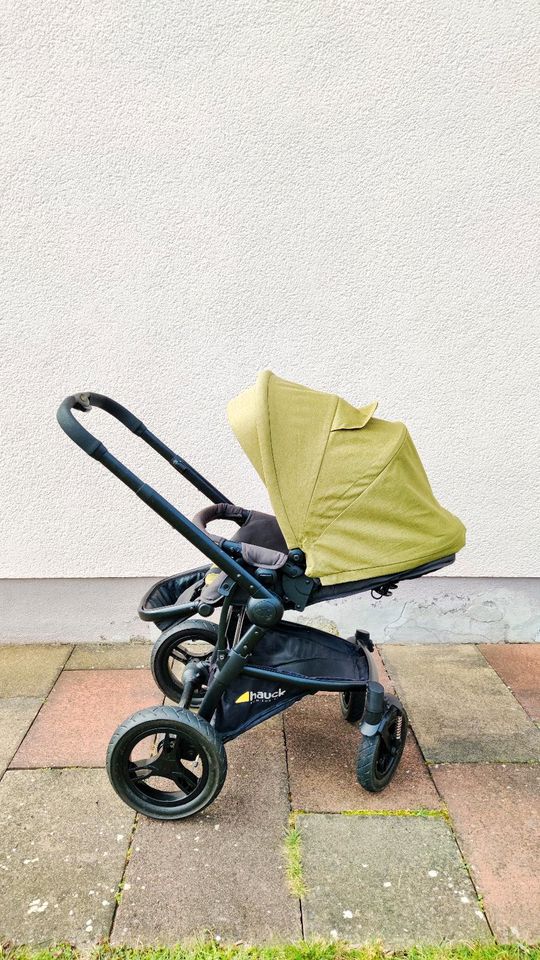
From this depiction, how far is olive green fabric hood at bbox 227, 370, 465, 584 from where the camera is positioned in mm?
2223

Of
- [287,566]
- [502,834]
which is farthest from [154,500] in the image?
[502,834]

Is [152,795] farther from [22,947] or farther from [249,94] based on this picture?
[249,94]

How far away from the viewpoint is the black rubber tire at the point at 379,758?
8.41 ft

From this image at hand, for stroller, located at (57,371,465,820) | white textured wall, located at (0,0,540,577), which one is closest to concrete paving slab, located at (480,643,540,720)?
white textured wall, located at (0,0,540,577)

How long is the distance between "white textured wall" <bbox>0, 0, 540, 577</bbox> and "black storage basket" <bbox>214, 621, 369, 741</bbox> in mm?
1104

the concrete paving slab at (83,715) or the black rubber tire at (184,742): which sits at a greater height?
the black rubber tire at (184,742)

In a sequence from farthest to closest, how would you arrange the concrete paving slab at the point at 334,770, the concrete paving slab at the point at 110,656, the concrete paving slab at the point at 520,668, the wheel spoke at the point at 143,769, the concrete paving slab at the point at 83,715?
the concrete paving slab at the point at 110,656 < the concrete paving slab at the point at 520,668 < the concrete paving slab at the point at 83,715 < the concrete paving slab at the point at 334,770 < the wheel spoke at the point at 143,769

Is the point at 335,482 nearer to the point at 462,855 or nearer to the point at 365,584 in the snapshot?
the point at 365,584

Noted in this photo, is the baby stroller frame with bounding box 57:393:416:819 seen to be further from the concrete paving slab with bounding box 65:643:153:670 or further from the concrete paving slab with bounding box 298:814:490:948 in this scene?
the concrete paving slab with bounding box 65:643:153:670

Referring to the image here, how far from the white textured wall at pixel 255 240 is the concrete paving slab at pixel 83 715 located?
60 cm

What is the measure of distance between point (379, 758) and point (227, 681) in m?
0.71

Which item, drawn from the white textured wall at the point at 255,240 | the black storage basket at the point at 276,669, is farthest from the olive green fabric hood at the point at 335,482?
the white textured wall at the point at 255,240

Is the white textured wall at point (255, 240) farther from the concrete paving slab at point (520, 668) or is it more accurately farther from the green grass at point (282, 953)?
the green grass at point (282, 953)

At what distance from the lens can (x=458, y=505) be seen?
3.57 metres
